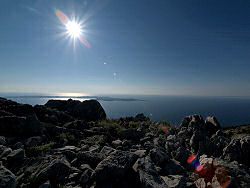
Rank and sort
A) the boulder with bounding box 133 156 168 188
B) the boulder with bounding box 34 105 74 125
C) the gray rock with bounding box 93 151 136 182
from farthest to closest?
the boulder with bounding box 34 105 74 125 < the gray rock with bounding box 93 151 136 182 < the boulder with bounding box 133 156 168 188

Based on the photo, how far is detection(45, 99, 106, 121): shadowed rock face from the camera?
15.5 m

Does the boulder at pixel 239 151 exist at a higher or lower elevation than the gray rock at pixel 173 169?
higher

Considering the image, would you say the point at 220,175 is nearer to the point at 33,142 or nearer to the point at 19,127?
the point at 33,142

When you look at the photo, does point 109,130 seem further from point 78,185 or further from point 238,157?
point 238,157

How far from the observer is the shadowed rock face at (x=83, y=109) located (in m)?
15.5

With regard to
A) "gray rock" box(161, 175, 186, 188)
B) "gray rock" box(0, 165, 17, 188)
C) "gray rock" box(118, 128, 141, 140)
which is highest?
"gray rock" box(0, 165, 17, 188)

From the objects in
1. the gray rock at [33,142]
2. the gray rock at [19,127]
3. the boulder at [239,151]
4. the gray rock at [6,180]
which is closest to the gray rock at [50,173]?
the gray rock at [6,180]

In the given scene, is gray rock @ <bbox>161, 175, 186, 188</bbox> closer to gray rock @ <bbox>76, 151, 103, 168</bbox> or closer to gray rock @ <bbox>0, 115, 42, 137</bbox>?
gray rock @ <bbox>76, 151, 103, 168</bbox>

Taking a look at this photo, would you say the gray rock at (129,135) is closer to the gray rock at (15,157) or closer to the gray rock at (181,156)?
the gray rock at (181,156)

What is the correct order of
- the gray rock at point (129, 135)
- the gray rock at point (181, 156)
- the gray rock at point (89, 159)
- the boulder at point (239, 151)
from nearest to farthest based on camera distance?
the gray rock at point (89, 159)
the boulder at point (239, 151)
the gray rock at point (181, 156)
the gray rock at point (129, 135)

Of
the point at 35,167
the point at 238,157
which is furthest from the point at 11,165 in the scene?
the point at 238,157

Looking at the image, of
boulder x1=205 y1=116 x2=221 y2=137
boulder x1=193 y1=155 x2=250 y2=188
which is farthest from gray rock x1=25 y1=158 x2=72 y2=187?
boulder x1=205 y1=116 x2=221 y2=137

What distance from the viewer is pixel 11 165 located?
3975 mm

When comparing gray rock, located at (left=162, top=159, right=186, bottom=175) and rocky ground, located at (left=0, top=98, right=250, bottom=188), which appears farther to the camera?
gray rock, located at (left=162, top=159, right=186, bottom=175)
